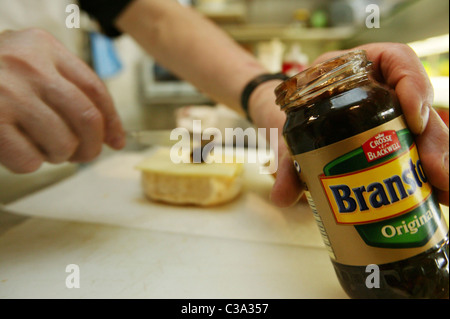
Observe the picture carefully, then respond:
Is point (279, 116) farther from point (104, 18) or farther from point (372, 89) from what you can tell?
point (104, 18)

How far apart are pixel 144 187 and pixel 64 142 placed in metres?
0.24

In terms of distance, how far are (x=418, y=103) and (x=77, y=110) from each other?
0.47 m

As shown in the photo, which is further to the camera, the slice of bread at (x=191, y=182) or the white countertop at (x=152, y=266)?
the slice of bread at (x=191, y=182)

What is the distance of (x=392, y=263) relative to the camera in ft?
0.95

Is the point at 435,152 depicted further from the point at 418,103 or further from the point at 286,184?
the point at 286,184

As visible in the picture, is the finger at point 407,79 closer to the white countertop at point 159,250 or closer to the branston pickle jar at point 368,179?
the branston pickle jar at point 368,179

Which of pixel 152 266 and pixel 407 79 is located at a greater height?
pixel 407 79

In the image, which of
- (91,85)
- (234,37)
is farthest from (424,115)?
(234,37)

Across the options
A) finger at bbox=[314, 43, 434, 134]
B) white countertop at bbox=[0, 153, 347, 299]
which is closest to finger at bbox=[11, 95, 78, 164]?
white countertop at bbox=[0, 153, 347, 299]

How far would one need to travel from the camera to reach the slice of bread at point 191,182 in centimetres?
66

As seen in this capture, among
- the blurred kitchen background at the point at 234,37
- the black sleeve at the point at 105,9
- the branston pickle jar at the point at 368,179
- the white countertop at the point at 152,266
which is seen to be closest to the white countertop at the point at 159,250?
the white countertop at the point at 152,266

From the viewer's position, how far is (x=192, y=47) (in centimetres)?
79

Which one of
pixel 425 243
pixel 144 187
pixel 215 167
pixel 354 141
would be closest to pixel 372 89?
pixel 354 141

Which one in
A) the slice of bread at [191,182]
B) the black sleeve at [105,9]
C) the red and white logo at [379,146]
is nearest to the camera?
the red and white logo at [379,146]
